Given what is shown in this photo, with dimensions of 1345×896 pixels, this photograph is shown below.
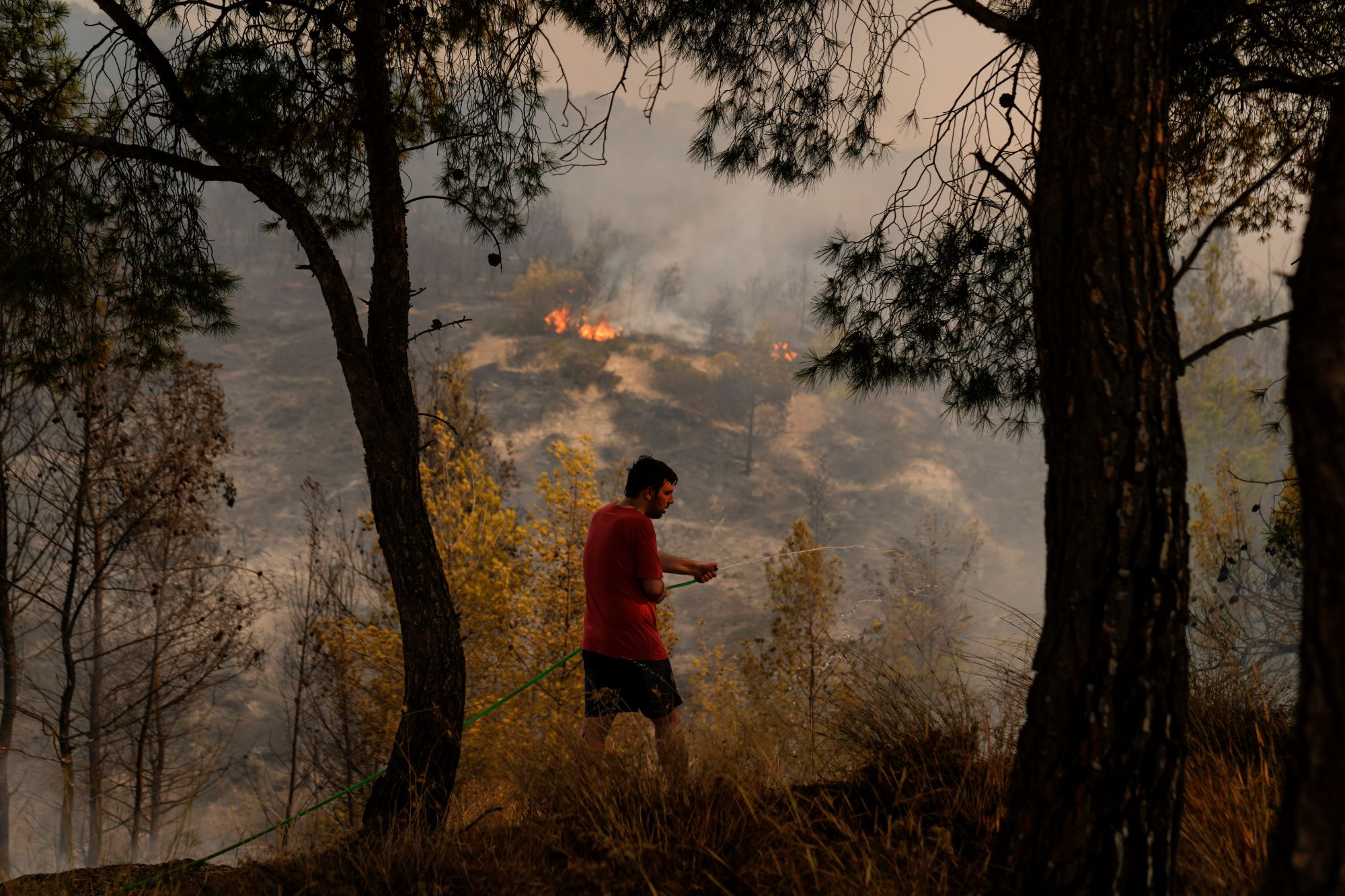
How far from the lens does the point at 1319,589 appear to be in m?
1.15

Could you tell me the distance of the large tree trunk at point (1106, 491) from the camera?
6.15 ft

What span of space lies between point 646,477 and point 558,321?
7347cm

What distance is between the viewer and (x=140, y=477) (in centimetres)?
1126

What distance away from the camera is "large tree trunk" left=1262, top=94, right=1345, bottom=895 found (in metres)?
1.10

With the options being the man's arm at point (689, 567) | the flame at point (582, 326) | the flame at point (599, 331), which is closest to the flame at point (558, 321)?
the flame at point (582, 326)

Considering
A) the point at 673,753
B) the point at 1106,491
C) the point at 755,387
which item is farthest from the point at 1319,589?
the point at 755,387

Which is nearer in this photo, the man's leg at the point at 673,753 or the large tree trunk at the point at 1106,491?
the large tree trunk at the point at 1106,491

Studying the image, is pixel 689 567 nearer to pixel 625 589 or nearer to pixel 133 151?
pixel 625 589

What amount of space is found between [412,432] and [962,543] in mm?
62117

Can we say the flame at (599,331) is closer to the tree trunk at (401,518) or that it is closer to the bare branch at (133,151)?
the tree trunk at (401,518)

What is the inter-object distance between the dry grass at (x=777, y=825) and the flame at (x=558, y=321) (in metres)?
73.9

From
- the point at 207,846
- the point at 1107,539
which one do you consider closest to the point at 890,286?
the point at 1107,539

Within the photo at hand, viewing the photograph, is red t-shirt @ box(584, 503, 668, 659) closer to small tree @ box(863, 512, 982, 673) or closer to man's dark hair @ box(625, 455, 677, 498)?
man's dark hair @ box(625, 455, 677, 498)

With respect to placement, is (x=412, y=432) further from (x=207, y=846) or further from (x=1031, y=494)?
(x=1031, y=494)
